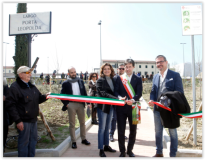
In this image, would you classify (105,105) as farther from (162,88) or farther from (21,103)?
(21,103)

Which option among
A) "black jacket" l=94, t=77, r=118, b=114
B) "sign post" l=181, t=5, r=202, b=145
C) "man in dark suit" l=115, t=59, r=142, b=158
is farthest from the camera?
"sign post" l=181, t=5, r=202, b=145

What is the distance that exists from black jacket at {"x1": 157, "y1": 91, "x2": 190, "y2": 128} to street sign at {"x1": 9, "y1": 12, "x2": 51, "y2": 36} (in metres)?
3.54

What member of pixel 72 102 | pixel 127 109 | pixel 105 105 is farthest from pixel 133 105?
pixel 72 102

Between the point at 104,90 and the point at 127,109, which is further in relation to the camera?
the point at 104,90

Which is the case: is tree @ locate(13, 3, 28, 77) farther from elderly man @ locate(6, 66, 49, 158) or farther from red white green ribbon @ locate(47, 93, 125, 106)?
elderly man @ locate(6, 66, 49, 158)

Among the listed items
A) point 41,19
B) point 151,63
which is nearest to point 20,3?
point 41,19

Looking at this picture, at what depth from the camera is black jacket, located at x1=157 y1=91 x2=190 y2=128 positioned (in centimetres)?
363

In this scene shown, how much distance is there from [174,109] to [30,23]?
4250 mm

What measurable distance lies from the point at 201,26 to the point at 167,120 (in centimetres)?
296

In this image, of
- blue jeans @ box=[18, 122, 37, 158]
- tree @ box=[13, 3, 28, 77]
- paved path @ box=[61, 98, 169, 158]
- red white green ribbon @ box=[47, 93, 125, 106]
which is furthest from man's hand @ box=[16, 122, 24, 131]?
tree @ box=[13, 3, 28, 77]

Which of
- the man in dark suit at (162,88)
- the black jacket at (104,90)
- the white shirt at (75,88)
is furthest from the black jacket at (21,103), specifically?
the man in dark suit at (162,88)

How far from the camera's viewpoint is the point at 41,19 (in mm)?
4789

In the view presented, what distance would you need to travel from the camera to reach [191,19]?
4969 millimetres

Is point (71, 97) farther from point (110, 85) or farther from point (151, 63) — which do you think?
point (151, 63)
